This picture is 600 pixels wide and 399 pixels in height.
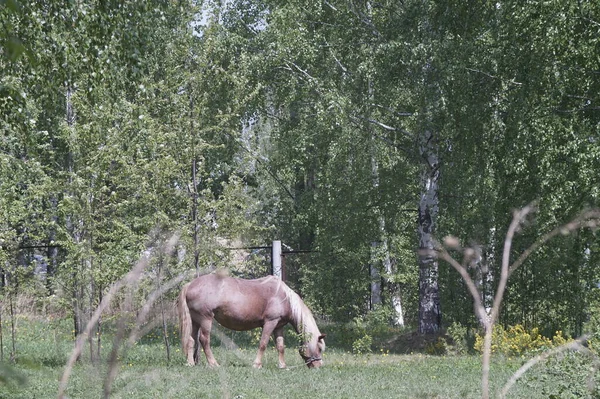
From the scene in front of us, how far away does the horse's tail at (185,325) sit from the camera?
13352 mm

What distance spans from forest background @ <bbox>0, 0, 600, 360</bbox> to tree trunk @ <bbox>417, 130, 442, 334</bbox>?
32 millimetres

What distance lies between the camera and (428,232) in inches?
739

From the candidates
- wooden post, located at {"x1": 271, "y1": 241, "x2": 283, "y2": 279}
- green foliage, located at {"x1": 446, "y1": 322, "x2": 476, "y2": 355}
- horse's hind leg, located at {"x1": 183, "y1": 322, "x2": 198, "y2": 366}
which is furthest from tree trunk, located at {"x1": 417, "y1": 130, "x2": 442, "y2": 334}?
horse's hind leg, located at {"x1": 183, "y1": 322, "x2": 198, "y2": 366}

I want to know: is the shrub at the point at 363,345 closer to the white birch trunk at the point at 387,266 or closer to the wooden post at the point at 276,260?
the wooden post at the point at 276,260

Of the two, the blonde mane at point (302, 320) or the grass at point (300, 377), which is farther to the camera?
the blonde mane at point (302, 320)

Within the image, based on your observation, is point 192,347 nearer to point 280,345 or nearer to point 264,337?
point 264,337

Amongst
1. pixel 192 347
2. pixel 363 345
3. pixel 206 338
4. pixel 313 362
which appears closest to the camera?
pixel 206 338

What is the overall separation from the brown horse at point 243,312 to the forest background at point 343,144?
41.8 inches

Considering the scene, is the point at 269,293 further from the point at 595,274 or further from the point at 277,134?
the point at 277,134

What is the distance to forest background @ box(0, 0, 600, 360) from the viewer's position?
40.3ft

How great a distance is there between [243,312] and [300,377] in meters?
2.13

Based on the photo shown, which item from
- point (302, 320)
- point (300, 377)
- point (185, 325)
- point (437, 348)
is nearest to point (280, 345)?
point (302, 320)

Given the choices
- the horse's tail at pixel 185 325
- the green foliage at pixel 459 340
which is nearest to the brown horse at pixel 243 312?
the horse's tail at pixel 185 325

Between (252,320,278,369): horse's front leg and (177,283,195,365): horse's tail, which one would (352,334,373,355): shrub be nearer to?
(252,320,278,369): horse's front leg
